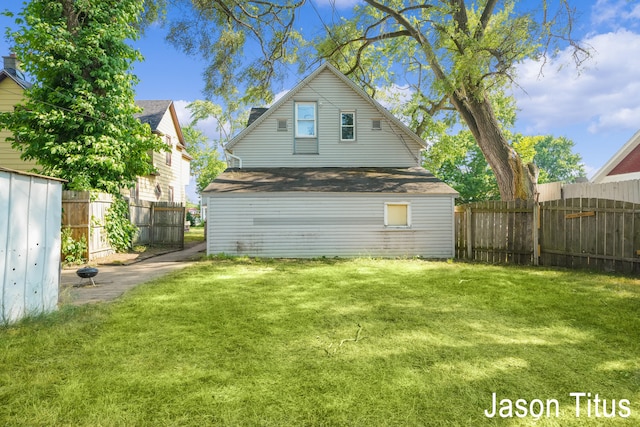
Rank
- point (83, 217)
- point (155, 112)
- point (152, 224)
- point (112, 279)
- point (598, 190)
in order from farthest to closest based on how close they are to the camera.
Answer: point (155, 112) → point (152, 224) → point (598, 190) → point (83, 217) → point (112, 279)

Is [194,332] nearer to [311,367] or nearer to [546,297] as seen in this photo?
[311,367]

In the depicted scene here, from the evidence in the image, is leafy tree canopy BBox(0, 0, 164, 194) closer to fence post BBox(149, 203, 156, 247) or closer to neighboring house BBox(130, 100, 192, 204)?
fence post BBox(149, 203, 156, 247)

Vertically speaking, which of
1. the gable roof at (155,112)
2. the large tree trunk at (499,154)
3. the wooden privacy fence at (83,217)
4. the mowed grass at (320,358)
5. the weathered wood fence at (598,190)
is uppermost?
the gable roof at (155,112)

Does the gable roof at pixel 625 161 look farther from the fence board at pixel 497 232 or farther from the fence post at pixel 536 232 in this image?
the fence board at pixel 497 232

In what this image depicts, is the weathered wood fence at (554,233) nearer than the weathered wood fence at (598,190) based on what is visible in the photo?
Yes

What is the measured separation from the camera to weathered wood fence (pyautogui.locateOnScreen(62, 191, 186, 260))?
1151 centimetres

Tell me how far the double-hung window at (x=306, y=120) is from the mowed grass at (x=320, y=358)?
10348mm

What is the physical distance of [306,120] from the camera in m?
16.0

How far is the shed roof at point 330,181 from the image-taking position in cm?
1316

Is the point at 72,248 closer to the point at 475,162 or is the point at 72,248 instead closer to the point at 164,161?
the point at 164,161

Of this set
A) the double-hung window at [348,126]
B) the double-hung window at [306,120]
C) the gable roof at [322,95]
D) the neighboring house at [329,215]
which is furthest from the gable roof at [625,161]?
the double-hung window at [306,120]

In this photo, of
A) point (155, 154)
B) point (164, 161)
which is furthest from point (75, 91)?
point (164, 161)

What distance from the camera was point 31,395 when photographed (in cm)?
295

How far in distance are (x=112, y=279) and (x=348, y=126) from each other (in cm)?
1143
